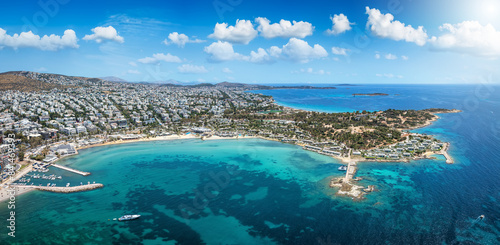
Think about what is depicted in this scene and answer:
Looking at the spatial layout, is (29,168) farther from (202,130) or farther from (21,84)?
(21,84)

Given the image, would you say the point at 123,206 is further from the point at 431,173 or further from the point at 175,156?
the point at 431,173

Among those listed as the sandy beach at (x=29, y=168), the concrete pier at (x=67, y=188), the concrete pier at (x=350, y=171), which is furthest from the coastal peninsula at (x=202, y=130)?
the concrete pier at (x=67, y=188)

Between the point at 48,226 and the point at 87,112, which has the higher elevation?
the point at 87,112

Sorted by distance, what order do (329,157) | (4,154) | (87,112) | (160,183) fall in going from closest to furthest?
(160,183) → (4,154) → (329,157) → (87,112)

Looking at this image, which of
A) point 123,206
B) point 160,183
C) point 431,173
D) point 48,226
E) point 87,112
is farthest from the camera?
point 87,112

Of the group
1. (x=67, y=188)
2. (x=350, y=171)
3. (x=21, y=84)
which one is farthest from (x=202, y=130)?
(x=21, y=84)

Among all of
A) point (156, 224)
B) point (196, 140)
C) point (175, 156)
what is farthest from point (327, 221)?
point (196, 140)

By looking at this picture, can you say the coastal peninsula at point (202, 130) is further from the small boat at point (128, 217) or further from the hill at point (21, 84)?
the hill at point (21, 84)

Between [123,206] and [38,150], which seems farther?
[38,150]
